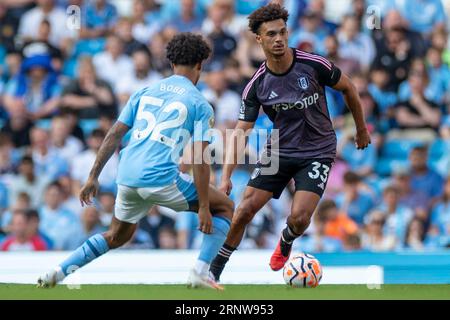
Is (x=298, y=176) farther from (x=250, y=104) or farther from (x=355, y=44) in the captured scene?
(x=355, y=44)

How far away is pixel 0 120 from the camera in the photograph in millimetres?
15438

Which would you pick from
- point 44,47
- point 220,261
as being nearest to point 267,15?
point 220,261

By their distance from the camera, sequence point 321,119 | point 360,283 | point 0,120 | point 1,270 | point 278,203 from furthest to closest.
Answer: point 0,120, point 278,203, point 1,270, point 360,283, point 321,119

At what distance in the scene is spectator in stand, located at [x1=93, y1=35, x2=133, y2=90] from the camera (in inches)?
615

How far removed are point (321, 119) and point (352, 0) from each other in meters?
7.08

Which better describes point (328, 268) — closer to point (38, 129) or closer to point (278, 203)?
point (278, 203)

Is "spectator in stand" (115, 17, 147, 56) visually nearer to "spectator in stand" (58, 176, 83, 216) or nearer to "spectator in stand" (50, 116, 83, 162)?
"spectator in stand" (50, 116, 83, 162)

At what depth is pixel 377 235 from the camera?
14359 millimetres

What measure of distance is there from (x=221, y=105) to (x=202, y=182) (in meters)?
6.83

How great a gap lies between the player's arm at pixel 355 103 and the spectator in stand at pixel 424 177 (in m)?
5.64

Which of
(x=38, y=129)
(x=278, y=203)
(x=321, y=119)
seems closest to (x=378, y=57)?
(x=278, y=203)

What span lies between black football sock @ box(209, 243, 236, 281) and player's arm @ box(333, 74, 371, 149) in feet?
5.20

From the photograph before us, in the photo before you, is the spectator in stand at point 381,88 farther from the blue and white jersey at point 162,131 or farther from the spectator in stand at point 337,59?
the blue and white jersey at point 162,131

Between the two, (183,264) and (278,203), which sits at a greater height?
(278,203)
